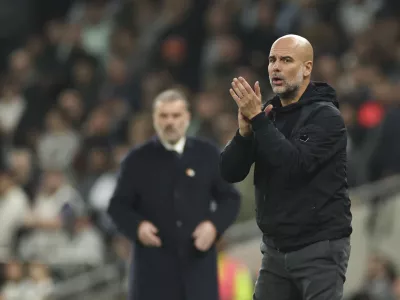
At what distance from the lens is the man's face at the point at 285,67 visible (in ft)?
16.8

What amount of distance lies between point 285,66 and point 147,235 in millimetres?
1834

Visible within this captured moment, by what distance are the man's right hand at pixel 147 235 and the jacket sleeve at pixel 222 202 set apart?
39cm

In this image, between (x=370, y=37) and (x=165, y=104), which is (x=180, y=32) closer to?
(x=370, y=37)

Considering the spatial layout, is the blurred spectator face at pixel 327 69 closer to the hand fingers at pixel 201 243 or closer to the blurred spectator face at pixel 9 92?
the blurred spectator face at pixel 9 92

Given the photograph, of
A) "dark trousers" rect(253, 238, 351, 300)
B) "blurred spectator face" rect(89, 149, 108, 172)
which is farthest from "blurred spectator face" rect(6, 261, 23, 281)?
"dark trousers" rect(253, 238, 351, 300)

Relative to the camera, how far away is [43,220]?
11.2 meters

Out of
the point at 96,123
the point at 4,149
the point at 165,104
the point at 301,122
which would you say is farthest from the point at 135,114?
the point at 301,122

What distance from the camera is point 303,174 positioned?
5043mm

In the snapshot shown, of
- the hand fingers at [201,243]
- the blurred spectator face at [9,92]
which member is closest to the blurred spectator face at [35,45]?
the blurred spectator face at [9,92]

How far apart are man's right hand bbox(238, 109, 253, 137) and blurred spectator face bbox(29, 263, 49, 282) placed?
5635mm

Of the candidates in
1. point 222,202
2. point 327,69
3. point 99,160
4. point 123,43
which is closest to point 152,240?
point 222,202

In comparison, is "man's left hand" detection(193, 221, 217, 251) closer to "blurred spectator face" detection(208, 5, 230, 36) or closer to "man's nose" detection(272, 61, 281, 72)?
"man's nose" detection(272, 61, 281, 72)

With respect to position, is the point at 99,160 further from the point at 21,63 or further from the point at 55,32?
the point at 55,32

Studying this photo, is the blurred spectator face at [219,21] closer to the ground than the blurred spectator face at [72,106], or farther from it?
farther from it
